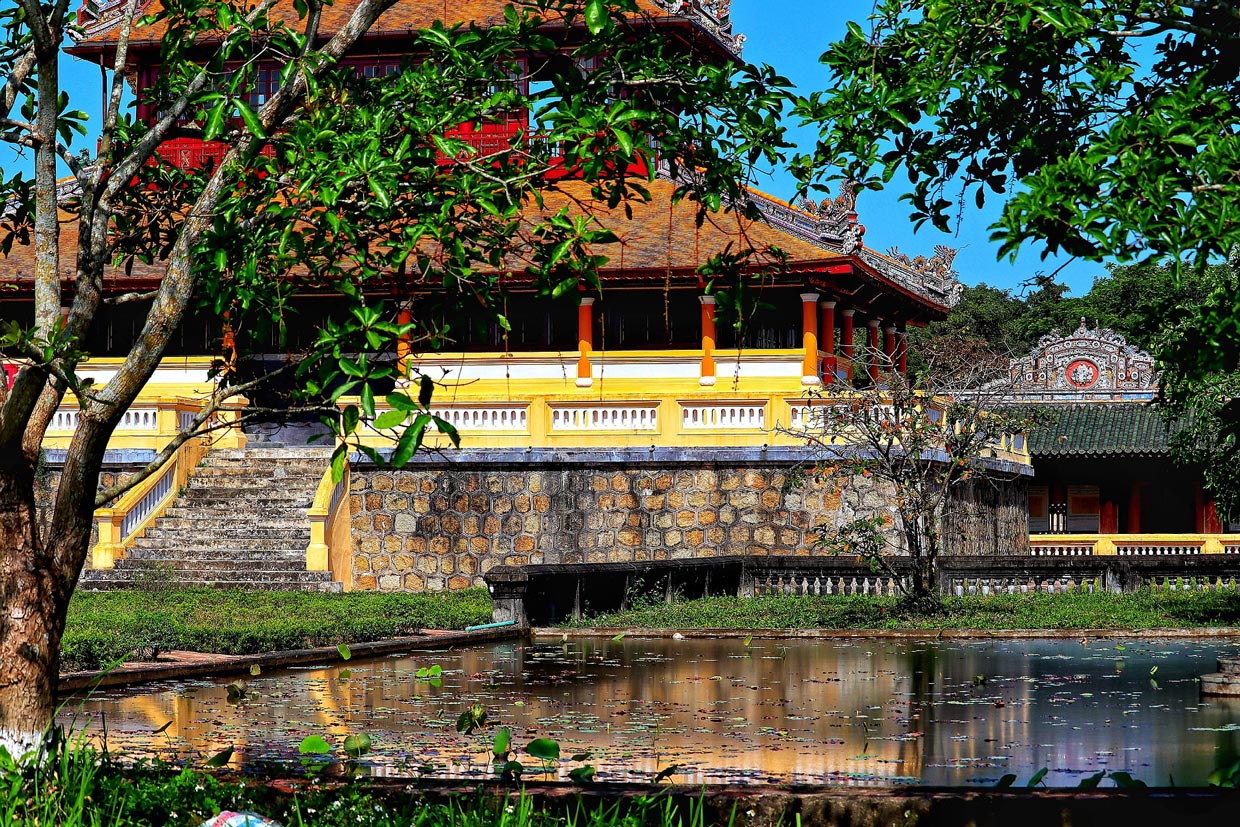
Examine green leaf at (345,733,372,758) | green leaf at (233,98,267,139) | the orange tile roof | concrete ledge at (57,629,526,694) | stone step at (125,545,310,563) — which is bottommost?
concrete ledge at (57,629,526,694)

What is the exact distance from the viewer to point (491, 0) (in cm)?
3625

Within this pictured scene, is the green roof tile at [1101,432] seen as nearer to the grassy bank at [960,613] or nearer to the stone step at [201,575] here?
the grassy bank at [960,613]

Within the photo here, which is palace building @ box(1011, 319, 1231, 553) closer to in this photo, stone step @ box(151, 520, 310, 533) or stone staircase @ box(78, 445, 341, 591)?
stone staircase @ box(78, 445, 341, 591)

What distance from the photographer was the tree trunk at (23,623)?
23.4 ft

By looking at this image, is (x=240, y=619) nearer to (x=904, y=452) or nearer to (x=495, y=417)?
(x=904, y=452)

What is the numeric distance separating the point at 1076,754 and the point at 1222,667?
12.9ft

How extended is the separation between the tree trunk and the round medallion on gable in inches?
1354

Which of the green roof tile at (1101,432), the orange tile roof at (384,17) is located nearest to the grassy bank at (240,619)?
the orange tile roof at (384,17)

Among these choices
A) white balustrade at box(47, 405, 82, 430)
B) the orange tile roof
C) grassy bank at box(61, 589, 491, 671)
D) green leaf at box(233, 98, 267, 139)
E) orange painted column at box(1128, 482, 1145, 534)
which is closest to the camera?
green leaf at box(233, 98, 267, 139)

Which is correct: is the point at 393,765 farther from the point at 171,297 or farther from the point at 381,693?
the point at 381,693

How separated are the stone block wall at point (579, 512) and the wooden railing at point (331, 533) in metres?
0.28

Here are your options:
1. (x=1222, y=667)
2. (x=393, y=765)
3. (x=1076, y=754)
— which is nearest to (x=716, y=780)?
(x=393, y=765)

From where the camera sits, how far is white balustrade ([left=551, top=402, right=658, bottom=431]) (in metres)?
26.0

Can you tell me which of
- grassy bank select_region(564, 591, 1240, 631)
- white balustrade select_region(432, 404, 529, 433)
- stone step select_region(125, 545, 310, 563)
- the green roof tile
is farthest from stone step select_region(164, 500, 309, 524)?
the green roof tile
